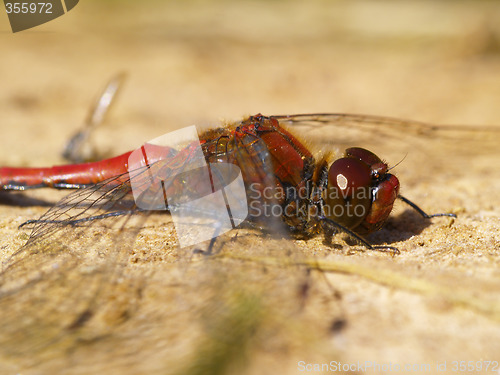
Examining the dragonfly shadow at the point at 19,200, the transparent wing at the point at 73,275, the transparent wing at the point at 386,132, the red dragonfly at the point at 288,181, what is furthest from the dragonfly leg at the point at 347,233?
the dragonfly shadow at the point at 19,200

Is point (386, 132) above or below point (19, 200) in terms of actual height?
below

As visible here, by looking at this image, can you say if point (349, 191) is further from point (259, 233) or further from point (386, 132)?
point (386, 132)

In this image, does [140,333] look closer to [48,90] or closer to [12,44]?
[48,90]

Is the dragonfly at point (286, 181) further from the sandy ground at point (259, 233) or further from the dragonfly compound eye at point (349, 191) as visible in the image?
the sandy ground at point (259, 233)

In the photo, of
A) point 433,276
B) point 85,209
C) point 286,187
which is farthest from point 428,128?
point 85,209

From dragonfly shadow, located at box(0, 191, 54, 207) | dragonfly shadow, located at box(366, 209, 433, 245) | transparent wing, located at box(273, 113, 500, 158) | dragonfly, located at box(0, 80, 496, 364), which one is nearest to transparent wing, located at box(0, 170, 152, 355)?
dragonfly, located at box(0, 80, 496, 364)

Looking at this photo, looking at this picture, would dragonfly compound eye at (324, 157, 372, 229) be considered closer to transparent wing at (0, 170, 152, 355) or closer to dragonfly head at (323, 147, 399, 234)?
dragonfly head at (323, 147, 399, 234)

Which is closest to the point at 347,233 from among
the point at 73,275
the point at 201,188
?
the point at 201,188
